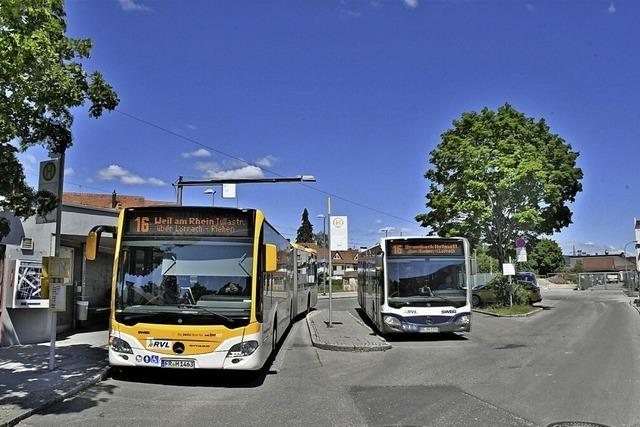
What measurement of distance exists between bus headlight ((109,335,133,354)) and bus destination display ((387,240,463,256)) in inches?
335

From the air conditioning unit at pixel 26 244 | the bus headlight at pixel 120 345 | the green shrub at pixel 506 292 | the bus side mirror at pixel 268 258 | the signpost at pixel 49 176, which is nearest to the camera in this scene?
the bus headlight at pixel 120 345

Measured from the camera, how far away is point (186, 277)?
9.51 meters

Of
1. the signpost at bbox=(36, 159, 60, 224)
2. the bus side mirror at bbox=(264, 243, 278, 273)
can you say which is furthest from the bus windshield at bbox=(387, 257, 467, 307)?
the signpost at bbox=(36, 159, 60, 224)

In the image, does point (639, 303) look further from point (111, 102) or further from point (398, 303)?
point (111, 102)

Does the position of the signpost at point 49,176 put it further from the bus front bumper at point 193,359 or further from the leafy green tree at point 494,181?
the leafy green tree at point 494,181

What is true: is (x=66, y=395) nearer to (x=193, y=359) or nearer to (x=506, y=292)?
(x=193, y=359)

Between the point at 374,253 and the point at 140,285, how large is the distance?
9.85 metres

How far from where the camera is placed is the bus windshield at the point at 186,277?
368 inches

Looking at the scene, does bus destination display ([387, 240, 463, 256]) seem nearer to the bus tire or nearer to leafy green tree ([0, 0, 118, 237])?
leafy green tree ([0, 0, 118, 237])

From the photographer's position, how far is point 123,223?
9805 mm

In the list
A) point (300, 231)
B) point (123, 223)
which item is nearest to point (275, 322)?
point (123, 223)

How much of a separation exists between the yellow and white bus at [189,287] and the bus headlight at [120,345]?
16 mm

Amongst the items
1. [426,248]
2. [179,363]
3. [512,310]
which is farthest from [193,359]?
[512,310]

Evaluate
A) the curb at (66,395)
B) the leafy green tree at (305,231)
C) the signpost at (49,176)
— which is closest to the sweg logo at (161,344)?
the curb at (66,395)
